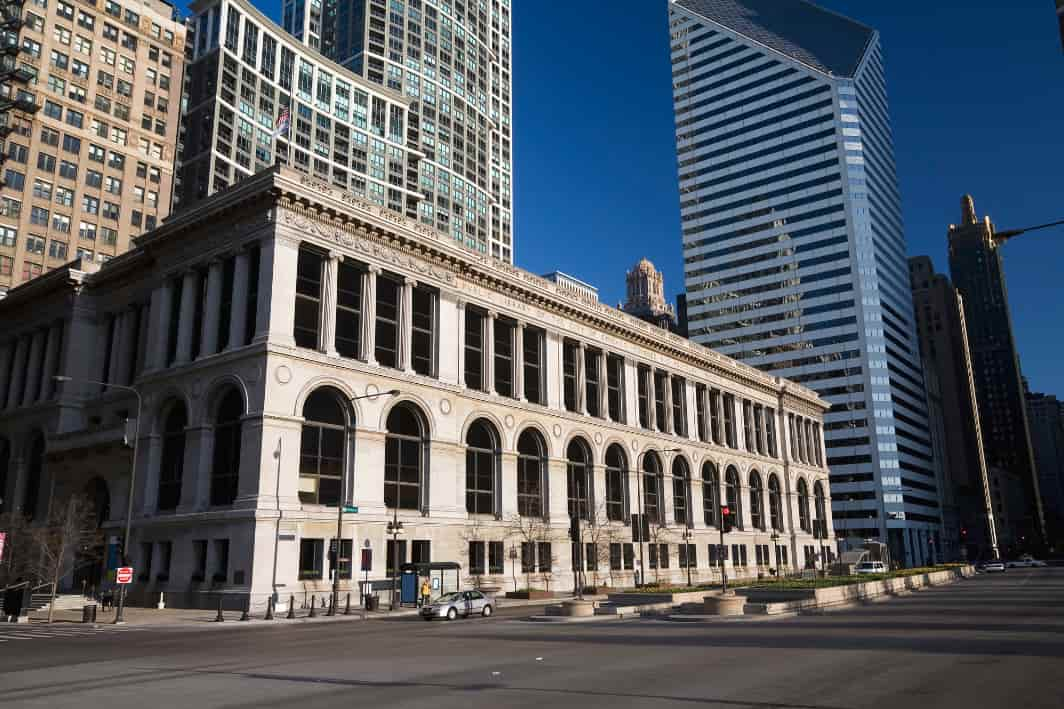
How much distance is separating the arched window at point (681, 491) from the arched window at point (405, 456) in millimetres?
34230

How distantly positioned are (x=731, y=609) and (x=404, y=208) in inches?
4351

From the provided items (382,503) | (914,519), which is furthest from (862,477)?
(382,503)

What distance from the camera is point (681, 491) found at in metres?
81.9

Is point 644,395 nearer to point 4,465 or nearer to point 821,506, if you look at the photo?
point 821,506

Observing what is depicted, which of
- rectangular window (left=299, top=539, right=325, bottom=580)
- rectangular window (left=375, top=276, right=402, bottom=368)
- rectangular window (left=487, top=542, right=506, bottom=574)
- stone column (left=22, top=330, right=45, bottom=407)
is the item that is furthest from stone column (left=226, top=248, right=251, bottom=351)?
stone column (left=22, top=330, right=45, bottom=407)

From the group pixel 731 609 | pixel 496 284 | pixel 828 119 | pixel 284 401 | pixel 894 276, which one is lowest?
pixel 731 609

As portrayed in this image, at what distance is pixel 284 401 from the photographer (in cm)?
4503

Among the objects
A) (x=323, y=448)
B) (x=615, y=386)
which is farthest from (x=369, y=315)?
(x=615, y=386)

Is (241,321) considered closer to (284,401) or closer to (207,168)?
(284,401)

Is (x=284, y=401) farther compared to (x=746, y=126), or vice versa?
(x=746, y=126)

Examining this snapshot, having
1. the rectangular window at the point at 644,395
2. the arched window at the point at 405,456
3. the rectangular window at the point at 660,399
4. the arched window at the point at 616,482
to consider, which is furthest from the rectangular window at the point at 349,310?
the rectangular window at the point at 660,399

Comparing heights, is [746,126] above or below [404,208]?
above

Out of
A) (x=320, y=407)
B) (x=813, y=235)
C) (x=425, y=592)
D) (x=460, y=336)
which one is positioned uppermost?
(x=813, y=235)

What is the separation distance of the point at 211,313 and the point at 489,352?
20.2m
